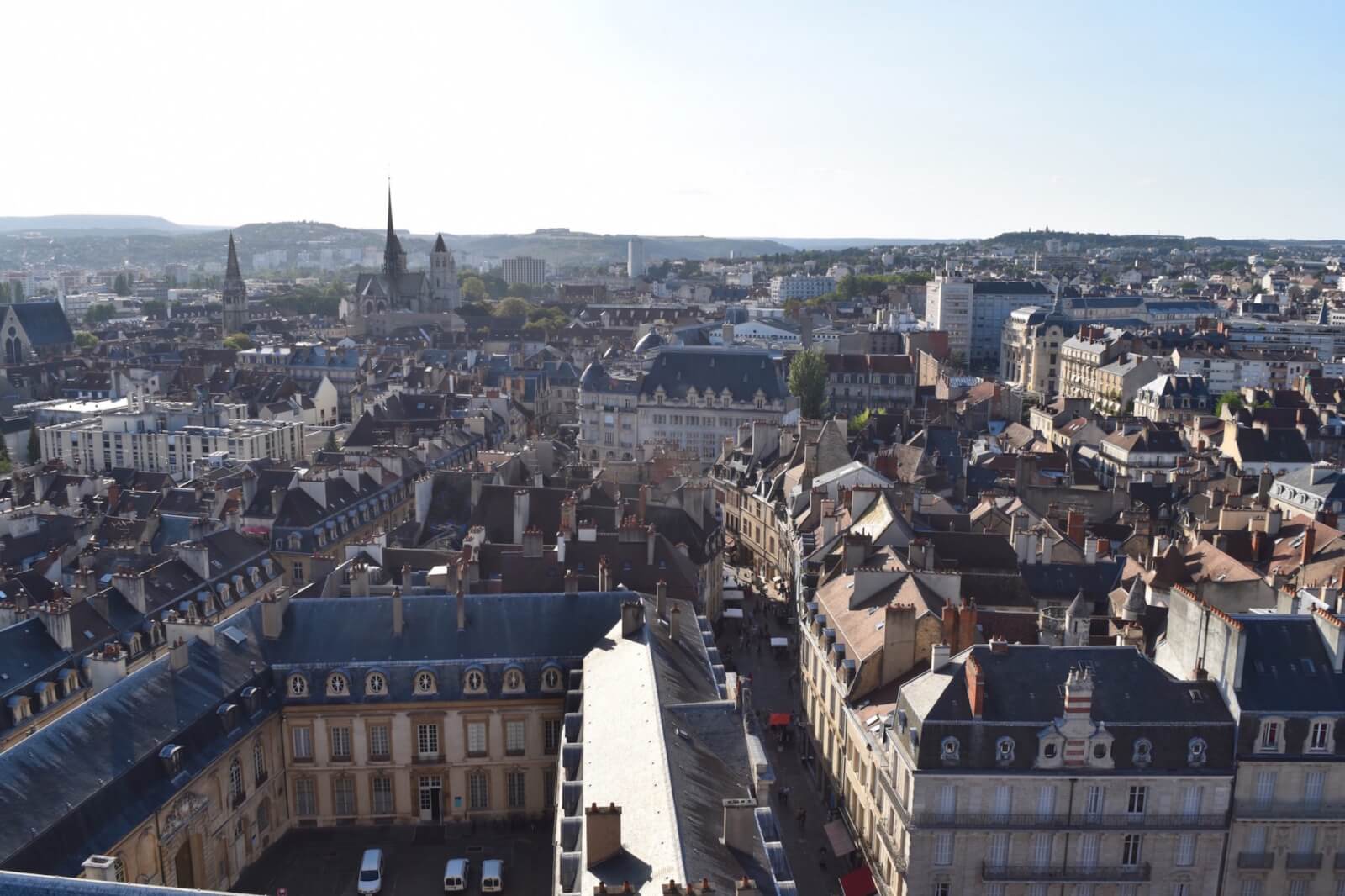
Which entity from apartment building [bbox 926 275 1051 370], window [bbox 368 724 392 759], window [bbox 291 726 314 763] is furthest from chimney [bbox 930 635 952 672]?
apartment building [bbox 926 275 1051 370]

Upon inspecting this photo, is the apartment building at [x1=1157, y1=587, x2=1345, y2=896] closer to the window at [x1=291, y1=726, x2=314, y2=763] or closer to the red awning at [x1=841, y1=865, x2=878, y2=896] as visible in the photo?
the red awning at [x1=841, y1=865, x2=878, y2=896]

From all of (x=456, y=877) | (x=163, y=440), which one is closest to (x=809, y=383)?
(x=163, y=440)

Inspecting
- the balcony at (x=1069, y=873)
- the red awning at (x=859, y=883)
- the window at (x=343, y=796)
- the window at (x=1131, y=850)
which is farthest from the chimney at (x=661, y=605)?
the window at (x=1131, y=850)

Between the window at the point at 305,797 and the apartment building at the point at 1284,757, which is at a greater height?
the apartment building at the point at 1284,757

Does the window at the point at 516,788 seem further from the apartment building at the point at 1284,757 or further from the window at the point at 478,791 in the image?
the apartment building at the point at 1284,757

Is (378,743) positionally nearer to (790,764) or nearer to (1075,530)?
(790,764)

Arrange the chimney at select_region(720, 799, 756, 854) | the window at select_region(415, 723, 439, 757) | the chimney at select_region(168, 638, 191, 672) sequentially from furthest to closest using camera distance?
the window at select_region(415, 723, 439, 757) → the chimney at select_region(168, 638, 191, 672) → the chimney at select_region(720, 799, 756, 854)
